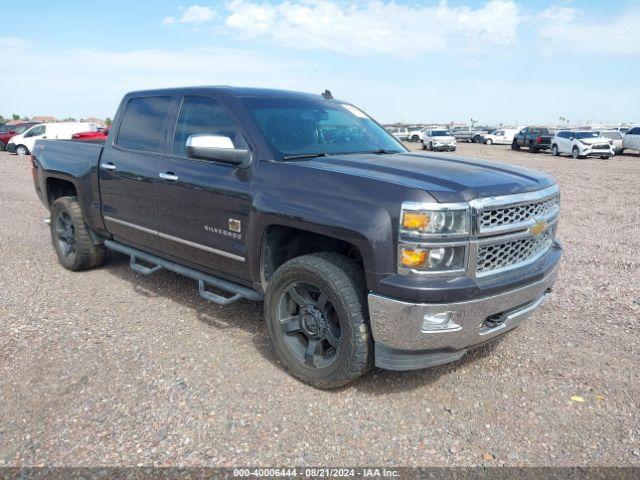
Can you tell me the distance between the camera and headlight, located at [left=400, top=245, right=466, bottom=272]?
2.86 m

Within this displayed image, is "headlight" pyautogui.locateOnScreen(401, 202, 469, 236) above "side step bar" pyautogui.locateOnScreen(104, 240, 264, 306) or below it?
above

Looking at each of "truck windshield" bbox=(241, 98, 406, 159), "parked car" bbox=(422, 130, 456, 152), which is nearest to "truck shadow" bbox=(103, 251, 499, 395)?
"truck windshield" bbox=(241, 98, 406, 159)

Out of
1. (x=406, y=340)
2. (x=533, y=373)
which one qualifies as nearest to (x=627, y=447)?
(x=533, y=373)

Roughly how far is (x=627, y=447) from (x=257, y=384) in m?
2.15

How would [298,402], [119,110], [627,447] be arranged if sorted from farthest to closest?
[119,110]
[298,402]
[627,447]

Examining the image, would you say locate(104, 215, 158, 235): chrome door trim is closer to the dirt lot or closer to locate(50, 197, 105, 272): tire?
locate(50, 197, 105, 272): tire

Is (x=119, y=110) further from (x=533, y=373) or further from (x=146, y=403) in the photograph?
(x=533, y=373)

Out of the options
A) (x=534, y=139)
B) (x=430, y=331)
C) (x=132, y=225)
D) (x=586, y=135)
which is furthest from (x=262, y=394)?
(x=534, y=139)

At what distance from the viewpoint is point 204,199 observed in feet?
13.1

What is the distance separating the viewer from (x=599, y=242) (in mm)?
7527

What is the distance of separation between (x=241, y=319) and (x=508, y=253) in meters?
2.37

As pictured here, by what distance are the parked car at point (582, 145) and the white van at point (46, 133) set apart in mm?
24354

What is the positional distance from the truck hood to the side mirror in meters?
0.42

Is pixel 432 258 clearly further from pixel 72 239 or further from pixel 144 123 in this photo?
pixel 72 239
